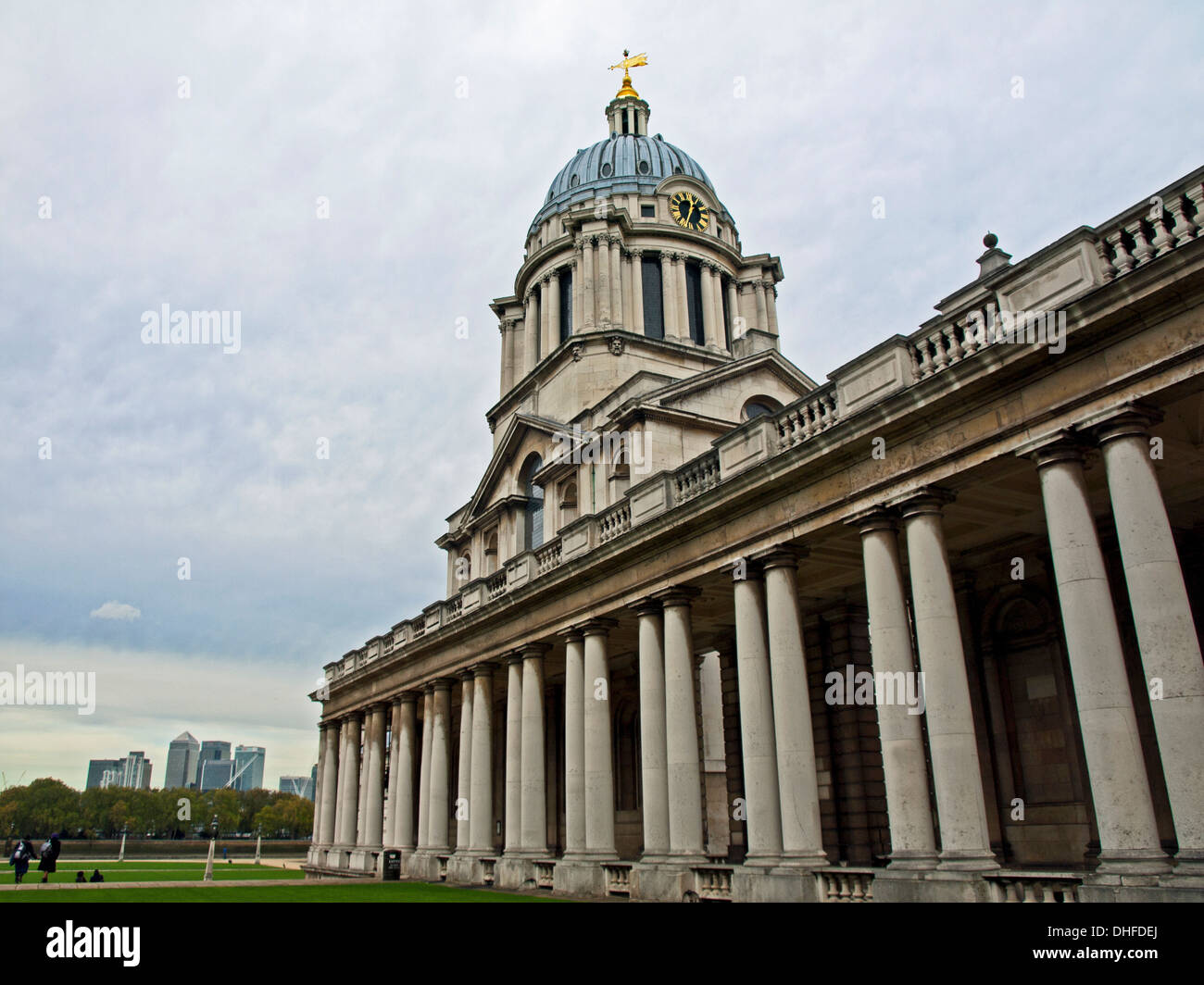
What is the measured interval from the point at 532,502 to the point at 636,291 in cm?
1226

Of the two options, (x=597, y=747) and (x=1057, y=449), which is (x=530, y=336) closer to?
(x=597, y=747)

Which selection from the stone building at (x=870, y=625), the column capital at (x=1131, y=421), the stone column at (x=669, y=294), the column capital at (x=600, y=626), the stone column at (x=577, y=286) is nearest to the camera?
the stone building at (x=870, y=625)

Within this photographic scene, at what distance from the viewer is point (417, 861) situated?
3475cm

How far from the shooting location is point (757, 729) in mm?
19891

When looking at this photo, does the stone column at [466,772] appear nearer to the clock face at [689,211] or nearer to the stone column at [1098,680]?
the stone column at [1098,680]

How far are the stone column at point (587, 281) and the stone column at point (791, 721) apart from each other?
26.5 m

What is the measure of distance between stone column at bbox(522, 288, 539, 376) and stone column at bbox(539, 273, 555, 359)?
1.32ft

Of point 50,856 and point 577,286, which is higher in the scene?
point 577,286

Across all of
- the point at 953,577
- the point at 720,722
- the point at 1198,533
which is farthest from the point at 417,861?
the point at 1198,533

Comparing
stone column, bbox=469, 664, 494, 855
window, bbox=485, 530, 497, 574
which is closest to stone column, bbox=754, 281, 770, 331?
window, bbox=485, 530, 497, 574

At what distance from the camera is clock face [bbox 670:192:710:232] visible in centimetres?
5016

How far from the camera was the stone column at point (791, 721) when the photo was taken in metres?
18.3

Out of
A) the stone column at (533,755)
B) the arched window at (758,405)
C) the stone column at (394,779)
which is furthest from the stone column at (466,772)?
the arched window at (758,405)

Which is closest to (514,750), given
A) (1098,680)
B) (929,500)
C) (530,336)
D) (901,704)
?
(901,704)
